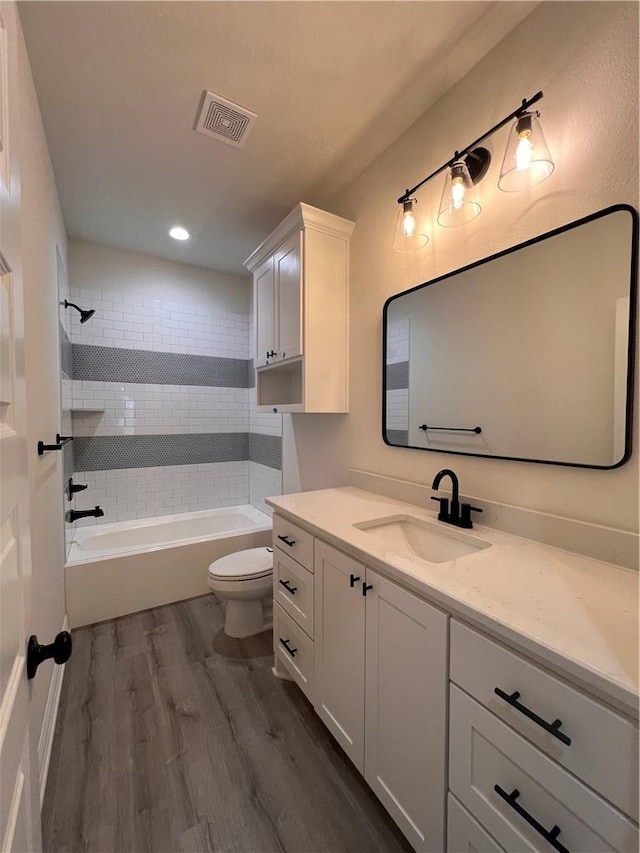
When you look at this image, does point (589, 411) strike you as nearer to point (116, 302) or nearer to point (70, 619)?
point (70, 619)

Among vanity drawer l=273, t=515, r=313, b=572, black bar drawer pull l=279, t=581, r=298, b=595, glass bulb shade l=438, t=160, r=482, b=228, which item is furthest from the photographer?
black bar drawer pull l=279, t=581, r=298, b=595

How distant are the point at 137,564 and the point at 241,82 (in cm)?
269

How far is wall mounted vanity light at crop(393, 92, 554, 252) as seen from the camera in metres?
Result: 1.09

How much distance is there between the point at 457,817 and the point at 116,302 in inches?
139

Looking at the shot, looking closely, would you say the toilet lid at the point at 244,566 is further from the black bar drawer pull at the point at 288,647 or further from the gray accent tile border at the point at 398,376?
the gray accent tile border at the point at 398,376

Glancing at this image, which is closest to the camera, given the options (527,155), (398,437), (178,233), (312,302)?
(527,155)

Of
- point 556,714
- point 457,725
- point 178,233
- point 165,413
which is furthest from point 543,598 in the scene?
point 165,413

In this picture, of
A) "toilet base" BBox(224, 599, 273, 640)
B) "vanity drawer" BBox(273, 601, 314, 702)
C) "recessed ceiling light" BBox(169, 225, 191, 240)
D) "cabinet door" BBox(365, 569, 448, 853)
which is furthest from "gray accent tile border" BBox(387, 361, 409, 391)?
"recessed ceiling light" BBox(169, 225, 191, 240)

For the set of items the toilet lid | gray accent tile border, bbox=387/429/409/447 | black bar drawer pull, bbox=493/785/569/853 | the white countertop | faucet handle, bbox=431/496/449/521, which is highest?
gray accent tile border, bbox=387/429/409/447

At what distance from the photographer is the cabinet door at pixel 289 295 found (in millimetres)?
1930

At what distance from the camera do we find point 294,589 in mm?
1562

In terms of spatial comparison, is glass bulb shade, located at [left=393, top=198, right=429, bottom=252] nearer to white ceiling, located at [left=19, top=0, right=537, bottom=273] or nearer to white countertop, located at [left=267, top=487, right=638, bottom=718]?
white ceiling, located at [left=19, top=0, right=537, bottom=273]

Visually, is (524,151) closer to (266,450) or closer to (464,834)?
(464,834)

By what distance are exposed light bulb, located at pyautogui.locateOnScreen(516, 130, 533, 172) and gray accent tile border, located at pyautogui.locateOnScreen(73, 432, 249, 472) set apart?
3.01 m
